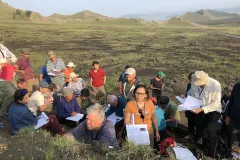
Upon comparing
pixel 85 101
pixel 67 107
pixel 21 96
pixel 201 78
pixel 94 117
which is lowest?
pixel 85 101

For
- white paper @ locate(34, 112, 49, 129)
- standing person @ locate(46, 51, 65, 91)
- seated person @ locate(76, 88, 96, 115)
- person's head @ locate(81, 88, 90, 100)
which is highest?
standing person @ locate(46, 51, 65, 91)

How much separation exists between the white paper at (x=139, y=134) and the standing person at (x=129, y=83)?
68.1 inches

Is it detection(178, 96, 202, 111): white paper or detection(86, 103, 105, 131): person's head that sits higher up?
detection(86, 103, 105, 131): person's head

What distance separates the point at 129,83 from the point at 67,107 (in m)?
1.55

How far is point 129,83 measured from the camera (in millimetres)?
6316

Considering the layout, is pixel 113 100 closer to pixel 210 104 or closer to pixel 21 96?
pixel 21 96

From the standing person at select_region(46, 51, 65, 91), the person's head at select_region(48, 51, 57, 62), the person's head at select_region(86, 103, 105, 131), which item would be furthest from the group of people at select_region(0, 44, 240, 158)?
the person's head at select_region(48, 51, 57, 62)

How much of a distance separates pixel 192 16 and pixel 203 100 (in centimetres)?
18208

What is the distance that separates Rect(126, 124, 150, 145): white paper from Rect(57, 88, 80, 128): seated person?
2.37 meters

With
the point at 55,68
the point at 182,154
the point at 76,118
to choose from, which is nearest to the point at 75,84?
the point at 55,68

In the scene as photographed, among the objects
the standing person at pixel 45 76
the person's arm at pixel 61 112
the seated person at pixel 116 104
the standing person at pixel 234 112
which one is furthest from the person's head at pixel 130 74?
the standing person at pixel 45 76

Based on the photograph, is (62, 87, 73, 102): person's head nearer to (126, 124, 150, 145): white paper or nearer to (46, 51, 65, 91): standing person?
(46, 51, 65, 91): standing person

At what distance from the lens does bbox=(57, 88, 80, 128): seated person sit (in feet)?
21.0

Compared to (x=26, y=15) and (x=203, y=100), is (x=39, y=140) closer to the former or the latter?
(x=203, y=100)
